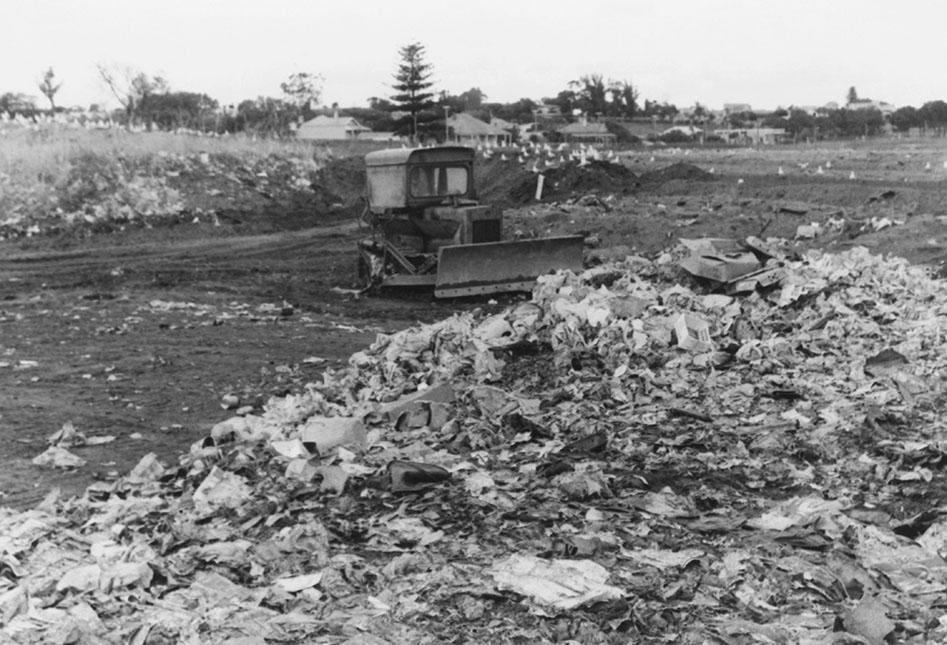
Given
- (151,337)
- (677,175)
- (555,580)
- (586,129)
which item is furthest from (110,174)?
(586,129)

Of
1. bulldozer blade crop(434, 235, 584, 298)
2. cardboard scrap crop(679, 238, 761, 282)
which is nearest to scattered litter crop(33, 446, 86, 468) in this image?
cardboard scrap crop(679, 238, 761, 282)

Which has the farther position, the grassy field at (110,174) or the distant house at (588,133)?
the distant house at (588,133)

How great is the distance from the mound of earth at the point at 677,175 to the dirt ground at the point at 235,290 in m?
0.05

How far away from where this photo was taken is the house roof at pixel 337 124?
79625mm

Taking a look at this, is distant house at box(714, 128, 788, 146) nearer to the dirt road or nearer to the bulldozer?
the dirt road

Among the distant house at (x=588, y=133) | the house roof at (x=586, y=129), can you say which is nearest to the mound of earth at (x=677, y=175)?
the distant house at (x=588, y=133)

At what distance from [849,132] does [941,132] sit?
41.1 ft

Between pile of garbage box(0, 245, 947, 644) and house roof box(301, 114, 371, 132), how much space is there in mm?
70817

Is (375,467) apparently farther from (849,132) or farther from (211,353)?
(849,132)

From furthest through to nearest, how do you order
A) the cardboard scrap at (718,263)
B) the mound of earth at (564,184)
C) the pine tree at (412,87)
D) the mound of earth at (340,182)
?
the pine tree at (412,87), the mound of earth at (340,182), the mound of earth at (564,184), the cardboard scrap at (718,263)

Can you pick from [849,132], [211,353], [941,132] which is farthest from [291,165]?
[849,132]

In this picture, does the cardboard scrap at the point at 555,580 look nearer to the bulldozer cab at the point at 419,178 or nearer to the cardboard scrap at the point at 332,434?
the cardboard scrap at the point at 332,434

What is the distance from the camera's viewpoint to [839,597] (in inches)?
163

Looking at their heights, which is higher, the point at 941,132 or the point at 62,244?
the point at 941,132
